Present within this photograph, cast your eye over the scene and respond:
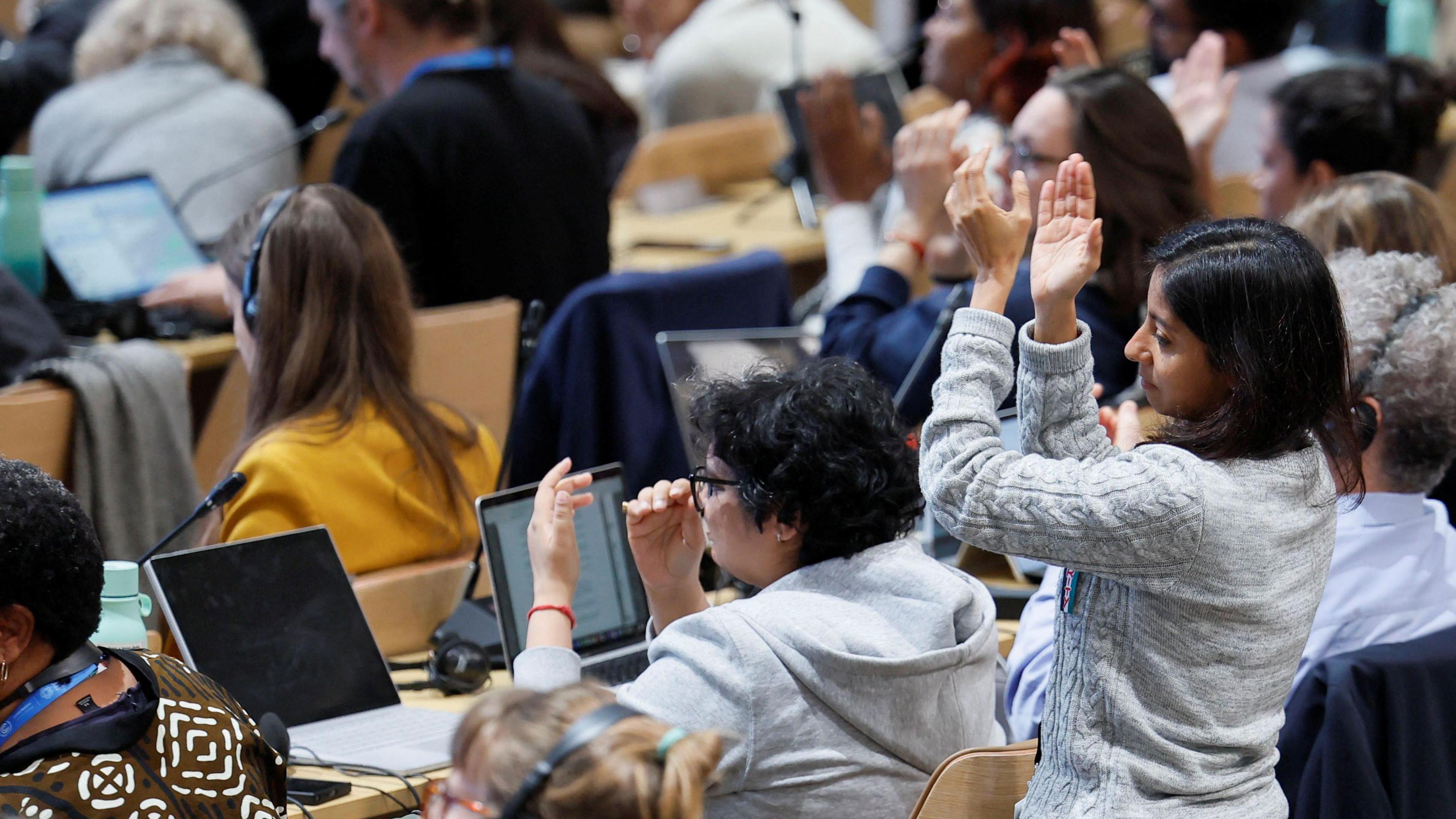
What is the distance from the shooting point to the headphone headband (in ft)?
3.81

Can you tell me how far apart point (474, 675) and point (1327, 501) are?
1157mm

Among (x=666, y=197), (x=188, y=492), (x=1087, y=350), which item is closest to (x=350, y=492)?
(x=188, y=492)

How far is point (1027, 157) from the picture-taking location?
2910 mm

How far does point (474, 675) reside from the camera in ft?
7.31

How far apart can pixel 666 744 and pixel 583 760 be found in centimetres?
6

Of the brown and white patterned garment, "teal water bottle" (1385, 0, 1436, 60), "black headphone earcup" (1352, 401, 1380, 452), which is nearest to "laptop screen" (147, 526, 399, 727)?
the brown and white patterned garment

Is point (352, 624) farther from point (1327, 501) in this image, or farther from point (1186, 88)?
point (1186, 88)

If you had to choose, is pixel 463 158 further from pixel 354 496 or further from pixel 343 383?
pixel 354 496

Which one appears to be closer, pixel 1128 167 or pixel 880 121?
pixel 1128 167

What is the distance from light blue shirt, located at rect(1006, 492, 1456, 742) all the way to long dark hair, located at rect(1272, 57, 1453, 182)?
1432 millimetres

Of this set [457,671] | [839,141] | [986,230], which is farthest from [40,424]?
[839,141]

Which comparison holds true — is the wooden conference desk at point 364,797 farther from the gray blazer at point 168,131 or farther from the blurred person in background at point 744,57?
the blurred person in background at point 744,57

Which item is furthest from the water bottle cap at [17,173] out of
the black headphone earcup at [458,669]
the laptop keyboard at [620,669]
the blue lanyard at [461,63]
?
the laptop keyboard at [620,669]

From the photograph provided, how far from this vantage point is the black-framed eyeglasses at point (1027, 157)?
2.87m
